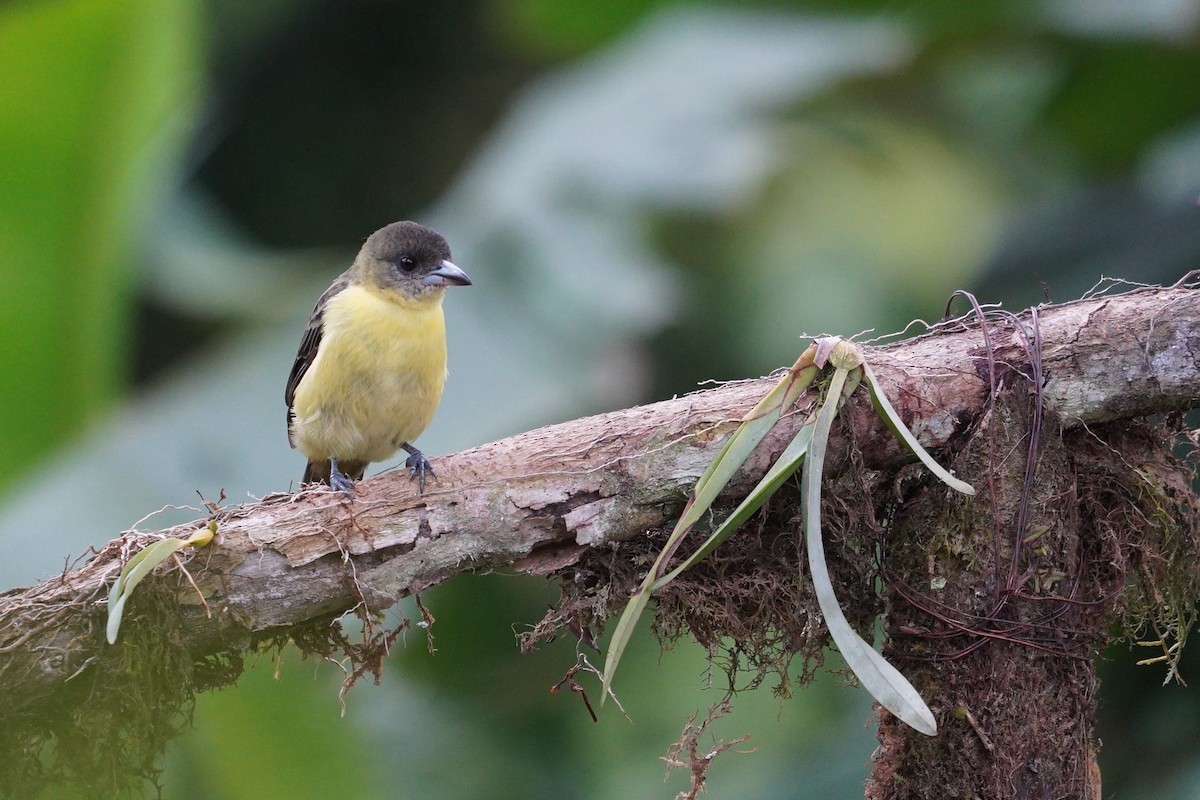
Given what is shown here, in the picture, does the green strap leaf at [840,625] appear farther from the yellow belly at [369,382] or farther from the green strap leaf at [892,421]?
the yellow belly at [369,382]

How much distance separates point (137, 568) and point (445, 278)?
1.85m

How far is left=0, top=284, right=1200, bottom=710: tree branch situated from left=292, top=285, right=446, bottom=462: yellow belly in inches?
37.5

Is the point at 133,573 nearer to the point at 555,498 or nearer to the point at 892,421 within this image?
the point at 555,498

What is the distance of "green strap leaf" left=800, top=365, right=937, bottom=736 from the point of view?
2.48 metres

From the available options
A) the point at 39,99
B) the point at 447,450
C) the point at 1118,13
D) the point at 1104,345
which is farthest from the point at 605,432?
the point at 1118,13

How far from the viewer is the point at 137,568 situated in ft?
8.77

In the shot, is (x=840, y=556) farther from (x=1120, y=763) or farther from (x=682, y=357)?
(x=682, y=357)

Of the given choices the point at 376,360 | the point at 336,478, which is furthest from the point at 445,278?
the point at 336,478

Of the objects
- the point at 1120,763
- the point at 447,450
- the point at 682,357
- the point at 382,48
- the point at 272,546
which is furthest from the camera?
the point at 382,48

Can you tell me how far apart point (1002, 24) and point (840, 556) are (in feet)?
13.0

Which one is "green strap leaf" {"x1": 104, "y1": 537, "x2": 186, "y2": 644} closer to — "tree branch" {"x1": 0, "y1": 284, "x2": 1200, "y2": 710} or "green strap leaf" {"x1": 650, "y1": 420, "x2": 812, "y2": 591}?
"tree branch" {"x1": 0, "y1": 284, "x2": 1200, "y2": 710}

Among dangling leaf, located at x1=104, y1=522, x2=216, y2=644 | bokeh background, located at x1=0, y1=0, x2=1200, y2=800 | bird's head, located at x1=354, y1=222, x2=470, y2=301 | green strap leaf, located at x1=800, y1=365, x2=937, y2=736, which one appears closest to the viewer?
green strap leaf, located at x1=800, y1=365, x2=937, y2=736

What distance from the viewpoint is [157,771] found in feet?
9.59

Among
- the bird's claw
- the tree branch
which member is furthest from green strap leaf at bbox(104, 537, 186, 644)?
the bird's claw
